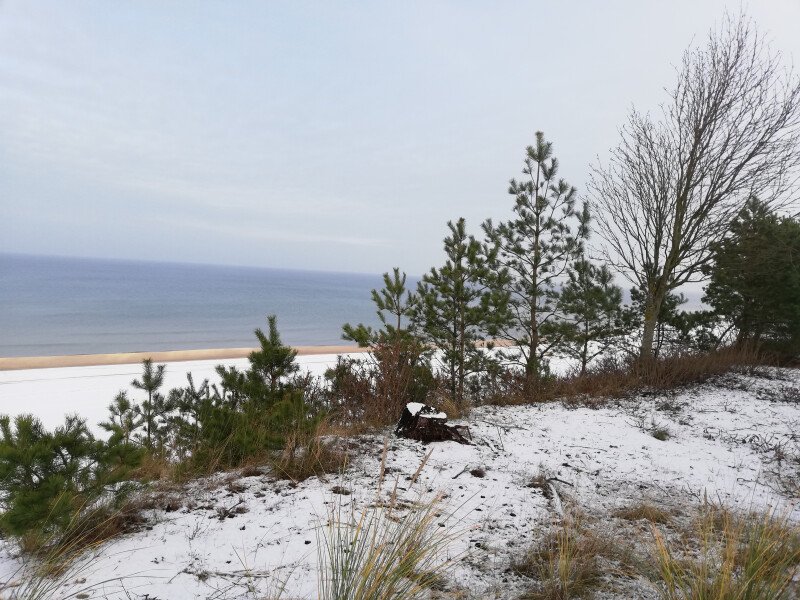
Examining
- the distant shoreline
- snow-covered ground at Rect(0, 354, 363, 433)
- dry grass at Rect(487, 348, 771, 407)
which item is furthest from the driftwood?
the distant shoreline

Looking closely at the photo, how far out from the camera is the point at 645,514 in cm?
312

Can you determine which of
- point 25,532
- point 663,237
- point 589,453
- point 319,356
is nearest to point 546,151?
point 663,237

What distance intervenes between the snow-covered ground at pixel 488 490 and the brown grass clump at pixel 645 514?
0.17 metres

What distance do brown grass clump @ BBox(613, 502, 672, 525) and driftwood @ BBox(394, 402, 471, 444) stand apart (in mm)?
1758

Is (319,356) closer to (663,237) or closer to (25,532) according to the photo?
(663,237)

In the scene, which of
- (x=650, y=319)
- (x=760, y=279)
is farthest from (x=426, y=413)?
(x=760, y=279)

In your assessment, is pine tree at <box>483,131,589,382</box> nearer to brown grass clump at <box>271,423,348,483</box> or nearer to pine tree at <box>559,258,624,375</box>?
pine tree at <box>559,258,624,375</box>

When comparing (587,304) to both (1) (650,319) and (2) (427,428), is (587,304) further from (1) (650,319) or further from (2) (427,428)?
(2) (427,428)

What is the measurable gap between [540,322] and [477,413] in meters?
5.31

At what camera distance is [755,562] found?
75.4 inches

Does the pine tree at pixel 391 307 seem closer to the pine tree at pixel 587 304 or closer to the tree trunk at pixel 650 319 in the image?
the pine tree at pixel 587 304

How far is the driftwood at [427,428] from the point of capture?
467 cm

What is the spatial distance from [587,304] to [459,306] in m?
3.52

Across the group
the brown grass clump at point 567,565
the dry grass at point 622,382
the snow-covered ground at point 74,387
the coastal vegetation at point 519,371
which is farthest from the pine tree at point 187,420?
the dry grass at point 622,382
